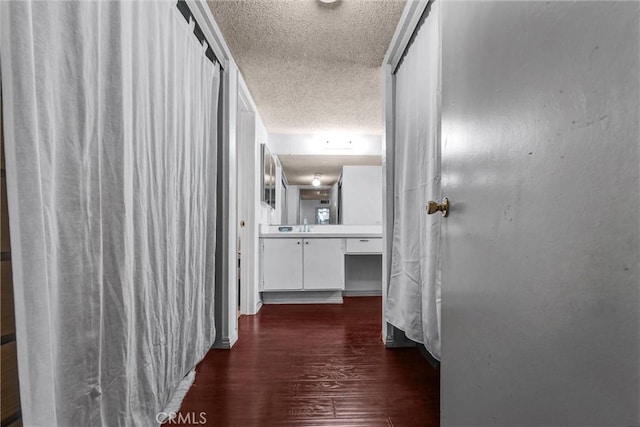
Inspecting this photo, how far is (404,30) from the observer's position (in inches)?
73.2

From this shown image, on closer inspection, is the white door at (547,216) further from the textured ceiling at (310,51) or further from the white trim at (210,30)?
the white trim at (210,30)

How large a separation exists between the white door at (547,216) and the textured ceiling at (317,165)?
3.31 meters

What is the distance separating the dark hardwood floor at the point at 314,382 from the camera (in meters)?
1.39

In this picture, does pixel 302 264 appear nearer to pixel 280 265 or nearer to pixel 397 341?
pixel 280 265

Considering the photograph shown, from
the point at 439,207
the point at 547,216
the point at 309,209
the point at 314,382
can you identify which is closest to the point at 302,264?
the point at 309,209

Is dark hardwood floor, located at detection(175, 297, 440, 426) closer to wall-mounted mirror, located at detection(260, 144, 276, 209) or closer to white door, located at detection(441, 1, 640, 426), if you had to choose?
white door, located at detection(441, 1, 640, 426)

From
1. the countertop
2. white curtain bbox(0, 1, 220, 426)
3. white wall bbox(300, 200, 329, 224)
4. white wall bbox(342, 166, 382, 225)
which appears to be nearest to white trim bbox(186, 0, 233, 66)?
white curtain bbox(0, 1, 220, 426)

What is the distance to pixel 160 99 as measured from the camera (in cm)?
128

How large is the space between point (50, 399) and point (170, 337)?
688mm

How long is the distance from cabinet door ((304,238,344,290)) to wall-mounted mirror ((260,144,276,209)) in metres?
0.68

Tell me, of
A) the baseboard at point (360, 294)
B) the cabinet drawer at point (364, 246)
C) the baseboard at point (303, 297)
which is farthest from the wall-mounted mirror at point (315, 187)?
Result: the baseboard at point (303, 297)

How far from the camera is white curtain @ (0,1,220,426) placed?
2.16 ft

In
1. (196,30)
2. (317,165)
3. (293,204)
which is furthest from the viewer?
(293,204)

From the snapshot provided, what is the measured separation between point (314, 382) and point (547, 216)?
5.00ft
